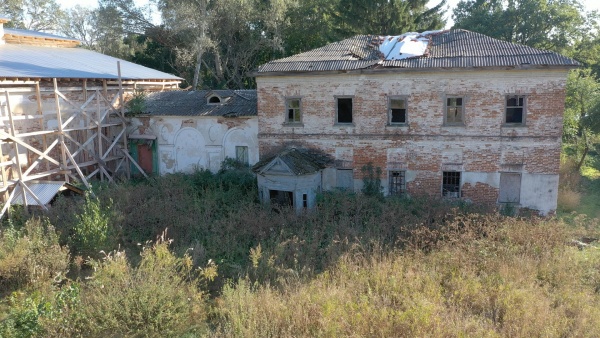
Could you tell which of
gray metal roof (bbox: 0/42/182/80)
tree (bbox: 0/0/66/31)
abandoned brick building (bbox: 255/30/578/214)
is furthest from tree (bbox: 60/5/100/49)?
abandoned brick building (bbox: 255/30/578/214)

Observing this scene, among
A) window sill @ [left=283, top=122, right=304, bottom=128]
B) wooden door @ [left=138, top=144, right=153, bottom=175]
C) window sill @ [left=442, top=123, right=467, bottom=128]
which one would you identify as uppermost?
window sill @ [left=283, top=122, right=304, bottom=128]

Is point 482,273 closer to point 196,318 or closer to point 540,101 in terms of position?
point 196,318

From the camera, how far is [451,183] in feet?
53.4

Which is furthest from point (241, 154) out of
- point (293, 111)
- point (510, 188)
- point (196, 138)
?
point (510, 188)

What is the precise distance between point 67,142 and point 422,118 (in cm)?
1462

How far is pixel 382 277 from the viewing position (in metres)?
9.41

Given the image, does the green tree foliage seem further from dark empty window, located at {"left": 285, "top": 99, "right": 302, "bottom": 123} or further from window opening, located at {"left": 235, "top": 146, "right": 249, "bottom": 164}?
window opening, located at {"left": 235, "top": 146, "right": 249, "bottom": 164}

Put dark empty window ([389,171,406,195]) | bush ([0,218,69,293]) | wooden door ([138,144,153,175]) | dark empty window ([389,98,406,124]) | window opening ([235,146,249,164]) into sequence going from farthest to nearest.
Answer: wooden door ([138,144,153,175]), window opening ([235,146,249,164]), dark empty window ([389,171,406,195]), dark empty window ([389,98,406,124]), bush ([0,218,69,293])

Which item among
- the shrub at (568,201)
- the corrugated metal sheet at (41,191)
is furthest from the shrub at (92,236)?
the shrub at (568,201)

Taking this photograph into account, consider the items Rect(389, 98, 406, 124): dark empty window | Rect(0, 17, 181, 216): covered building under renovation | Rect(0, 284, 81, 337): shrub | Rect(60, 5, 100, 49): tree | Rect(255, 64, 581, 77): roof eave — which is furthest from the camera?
Rect(60, 5, 100, 49): tree

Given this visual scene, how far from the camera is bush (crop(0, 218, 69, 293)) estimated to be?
10188 millimetres

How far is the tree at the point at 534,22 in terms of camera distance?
3092 cm

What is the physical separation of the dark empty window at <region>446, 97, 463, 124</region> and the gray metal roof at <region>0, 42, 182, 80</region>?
14.3 m

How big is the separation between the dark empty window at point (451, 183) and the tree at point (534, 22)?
19.5 meters
